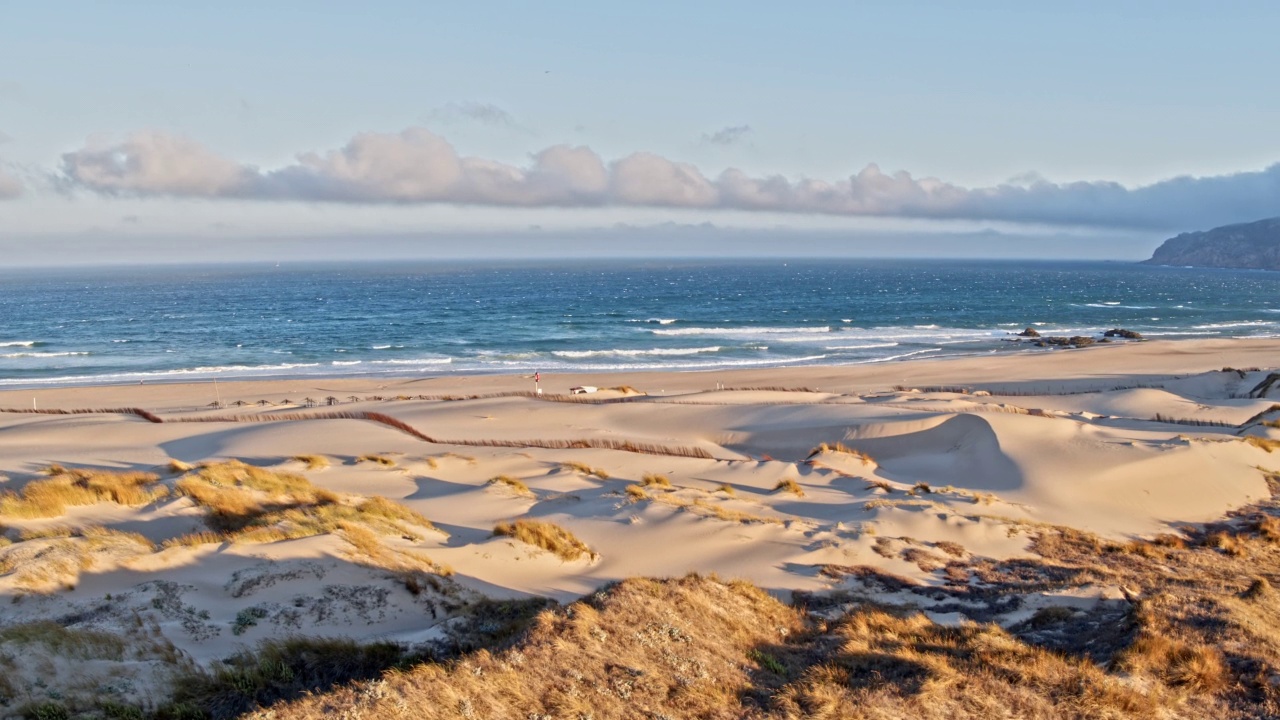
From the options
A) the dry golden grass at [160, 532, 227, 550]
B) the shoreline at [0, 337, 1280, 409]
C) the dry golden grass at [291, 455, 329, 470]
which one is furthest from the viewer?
the shoreline at [0, 337, 1280, 409]

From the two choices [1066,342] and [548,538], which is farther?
Answer: [1066,342]

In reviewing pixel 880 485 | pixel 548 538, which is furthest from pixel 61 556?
pixel 880 485

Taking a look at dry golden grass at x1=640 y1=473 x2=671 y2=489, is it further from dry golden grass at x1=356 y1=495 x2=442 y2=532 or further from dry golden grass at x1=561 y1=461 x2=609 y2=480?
dry golden grass at x1=356 y1=495 x2=442 y2=532

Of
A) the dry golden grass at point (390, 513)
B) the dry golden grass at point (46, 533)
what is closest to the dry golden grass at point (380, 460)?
the dry golden grass at point (390, 513)

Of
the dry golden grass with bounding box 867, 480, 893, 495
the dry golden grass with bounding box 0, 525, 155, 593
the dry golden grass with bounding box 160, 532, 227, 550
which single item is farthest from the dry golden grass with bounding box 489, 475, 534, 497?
the dry golden grass with bounding box 867, 480, 893, 495

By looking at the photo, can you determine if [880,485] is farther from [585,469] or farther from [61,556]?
[61,556]

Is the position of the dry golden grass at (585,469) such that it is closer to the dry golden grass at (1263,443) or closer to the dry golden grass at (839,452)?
the dry golden grass at (839,452)
